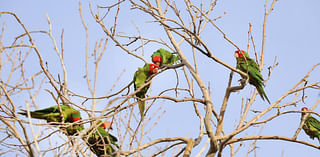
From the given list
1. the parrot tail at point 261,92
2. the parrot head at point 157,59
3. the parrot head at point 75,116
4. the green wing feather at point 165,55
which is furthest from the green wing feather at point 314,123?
the parrot head at point 75,116

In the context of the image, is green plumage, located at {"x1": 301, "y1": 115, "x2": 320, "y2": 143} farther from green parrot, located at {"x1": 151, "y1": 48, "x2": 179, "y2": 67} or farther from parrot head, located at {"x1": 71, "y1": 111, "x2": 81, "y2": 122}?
parrot head, located at {"x1": 71, "y1": 111, "x2": 81, "y2": 122}

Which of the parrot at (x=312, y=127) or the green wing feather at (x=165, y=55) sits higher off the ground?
the green wing feather at (x=165, y=55)

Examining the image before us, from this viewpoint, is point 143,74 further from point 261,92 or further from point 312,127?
point 312,127

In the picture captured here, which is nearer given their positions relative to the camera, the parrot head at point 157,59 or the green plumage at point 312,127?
the parrot head at point 157,59

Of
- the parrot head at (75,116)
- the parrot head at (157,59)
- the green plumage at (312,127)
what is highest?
the parrot head at (157,59)

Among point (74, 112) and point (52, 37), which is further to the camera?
point (74, 112)

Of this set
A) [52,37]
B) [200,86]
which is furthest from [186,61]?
[52,37]

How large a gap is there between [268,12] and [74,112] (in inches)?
106

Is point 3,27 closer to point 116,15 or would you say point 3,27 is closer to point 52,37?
point 52,37

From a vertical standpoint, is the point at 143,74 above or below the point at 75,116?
above

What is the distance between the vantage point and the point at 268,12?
13.0 ft

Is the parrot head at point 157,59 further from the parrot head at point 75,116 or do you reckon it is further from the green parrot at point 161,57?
the parrot head at point 75,116

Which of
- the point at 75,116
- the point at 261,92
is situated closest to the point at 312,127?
the point at 261,92

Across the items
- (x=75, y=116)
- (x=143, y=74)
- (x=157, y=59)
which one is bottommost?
(x=75, y=116)
